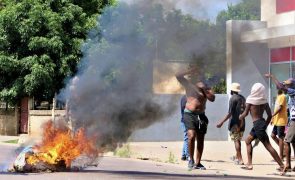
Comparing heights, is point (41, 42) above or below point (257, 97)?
above

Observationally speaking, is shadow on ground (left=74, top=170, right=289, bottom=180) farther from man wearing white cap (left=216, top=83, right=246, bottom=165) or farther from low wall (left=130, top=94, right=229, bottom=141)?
low wall (left=130, top=94, right=229, bottom=141)

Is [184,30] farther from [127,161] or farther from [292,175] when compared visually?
[127,161]

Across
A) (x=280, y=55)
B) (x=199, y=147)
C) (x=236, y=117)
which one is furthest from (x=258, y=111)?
(x=280, y=55)

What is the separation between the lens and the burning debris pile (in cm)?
990

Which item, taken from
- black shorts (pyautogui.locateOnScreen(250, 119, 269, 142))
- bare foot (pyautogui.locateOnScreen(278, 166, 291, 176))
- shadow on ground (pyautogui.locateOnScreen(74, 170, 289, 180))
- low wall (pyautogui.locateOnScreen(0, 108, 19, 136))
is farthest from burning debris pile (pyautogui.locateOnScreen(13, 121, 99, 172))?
low wall (pyautogui.locateOnScreen(0, 108, 19, 136))

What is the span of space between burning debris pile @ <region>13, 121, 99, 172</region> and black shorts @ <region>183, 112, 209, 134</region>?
6.04 ft

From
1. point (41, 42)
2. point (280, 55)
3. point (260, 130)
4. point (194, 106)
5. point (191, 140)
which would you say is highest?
point (41, 42)

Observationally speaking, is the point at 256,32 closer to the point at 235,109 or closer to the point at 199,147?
the point at 199,147

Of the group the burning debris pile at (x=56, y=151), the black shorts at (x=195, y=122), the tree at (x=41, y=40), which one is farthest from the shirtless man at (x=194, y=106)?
the tree at (x=41, y=40)

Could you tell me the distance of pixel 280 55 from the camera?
55.2 ft

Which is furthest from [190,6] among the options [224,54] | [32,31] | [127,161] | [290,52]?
[32,31]

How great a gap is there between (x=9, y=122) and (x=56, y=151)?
1953 centimetres

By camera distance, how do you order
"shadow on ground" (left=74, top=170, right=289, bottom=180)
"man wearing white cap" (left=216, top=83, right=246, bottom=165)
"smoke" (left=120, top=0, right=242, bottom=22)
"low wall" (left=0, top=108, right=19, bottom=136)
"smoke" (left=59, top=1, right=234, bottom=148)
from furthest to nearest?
"low wall" (left=0, top=108, right=19, bottom=136), "man wearing white cap" (left=216, top=83, right=246, bottom=165), "smoke" (left=59, top=1, right=234, bottom=148), "shadow on ground" (left=74, top=170, right=289, bottom=180), "smoke" (left=120, top=0, right=242, bottom=22)

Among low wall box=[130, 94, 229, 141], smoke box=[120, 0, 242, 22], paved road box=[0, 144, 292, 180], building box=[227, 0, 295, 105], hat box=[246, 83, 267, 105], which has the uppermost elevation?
smoke box=[120, 0, 242, 22]
